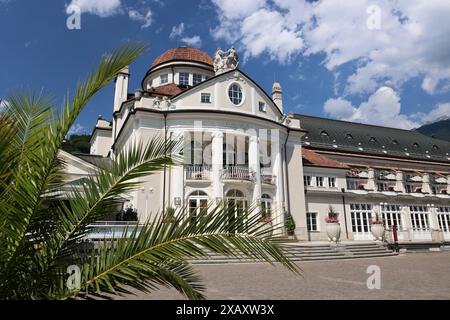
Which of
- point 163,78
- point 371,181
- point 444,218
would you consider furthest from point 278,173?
point 444,218

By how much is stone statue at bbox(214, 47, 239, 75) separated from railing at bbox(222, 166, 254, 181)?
806 centimetres

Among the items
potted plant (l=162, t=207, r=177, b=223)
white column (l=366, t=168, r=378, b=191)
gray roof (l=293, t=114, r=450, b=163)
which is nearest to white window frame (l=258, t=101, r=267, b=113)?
gray roof (l=293, t=114, r=450, b=163)

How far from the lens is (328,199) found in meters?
30.3

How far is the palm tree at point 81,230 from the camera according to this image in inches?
118

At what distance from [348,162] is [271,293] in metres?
33.7

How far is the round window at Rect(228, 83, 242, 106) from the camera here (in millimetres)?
25125

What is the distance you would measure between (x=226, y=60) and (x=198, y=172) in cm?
960

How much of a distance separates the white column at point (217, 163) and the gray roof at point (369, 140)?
1853 centimetres

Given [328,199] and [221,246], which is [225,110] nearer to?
[328,199]

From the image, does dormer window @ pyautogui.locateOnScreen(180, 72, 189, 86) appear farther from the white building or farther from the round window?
the round window

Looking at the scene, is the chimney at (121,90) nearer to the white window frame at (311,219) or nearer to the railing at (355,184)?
the white window frame at (311,219)

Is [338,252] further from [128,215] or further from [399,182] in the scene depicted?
[399,182]

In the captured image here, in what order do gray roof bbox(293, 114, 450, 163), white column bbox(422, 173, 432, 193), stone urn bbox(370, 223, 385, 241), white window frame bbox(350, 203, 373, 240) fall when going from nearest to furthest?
stone urn bbox(370, 223, 385, 241), white window frame bbox(350, 203, 373, 240), white column bbox(422, 173, 432, 193), gray roof bbox(293, 114, 450, 163)
